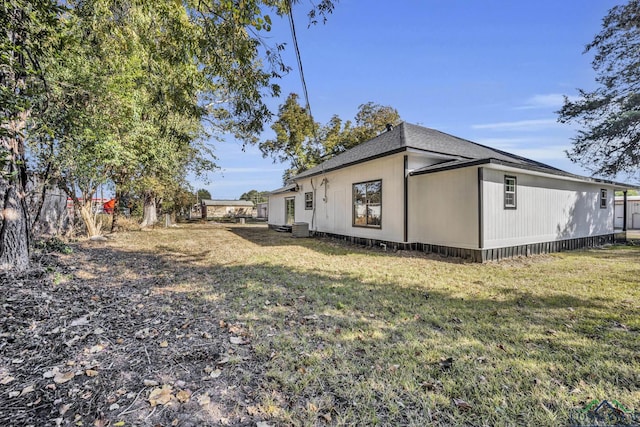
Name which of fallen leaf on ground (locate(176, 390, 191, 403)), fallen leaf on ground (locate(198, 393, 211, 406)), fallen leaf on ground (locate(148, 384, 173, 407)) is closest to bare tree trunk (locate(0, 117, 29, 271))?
fallen leaf on ground (locate(148, 384, 173, 407))

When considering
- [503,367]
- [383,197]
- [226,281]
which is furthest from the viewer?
[383,197]

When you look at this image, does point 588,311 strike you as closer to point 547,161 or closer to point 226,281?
point 226,281

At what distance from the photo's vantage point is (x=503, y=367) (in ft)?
8.00

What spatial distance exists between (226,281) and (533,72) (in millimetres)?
11804

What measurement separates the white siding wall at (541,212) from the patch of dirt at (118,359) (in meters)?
6.92

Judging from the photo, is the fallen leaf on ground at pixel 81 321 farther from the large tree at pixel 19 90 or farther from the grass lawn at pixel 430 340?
the large tree at pixel 19 90

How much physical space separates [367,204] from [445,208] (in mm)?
2808

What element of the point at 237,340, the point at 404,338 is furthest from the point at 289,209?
the point at 404,338

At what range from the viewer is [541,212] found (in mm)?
8812

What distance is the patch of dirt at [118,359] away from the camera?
6.11 ft

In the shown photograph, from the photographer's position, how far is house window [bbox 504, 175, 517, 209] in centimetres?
773

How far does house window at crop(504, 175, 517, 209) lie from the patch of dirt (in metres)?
7.70

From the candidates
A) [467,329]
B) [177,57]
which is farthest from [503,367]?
[177,57]

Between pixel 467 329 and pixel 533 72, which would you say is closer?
pixel 467 329
